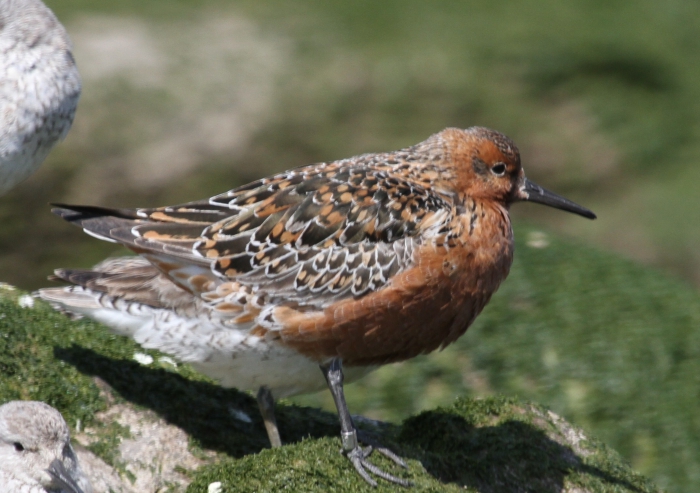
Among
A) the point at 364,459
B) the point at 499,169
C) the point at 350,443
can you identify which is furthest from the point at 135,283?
the point at 499,169

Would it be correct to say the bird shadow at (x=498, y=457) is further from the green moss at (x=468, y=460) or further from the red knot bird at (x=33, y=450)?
the red knot bird at (x=33, y=450)

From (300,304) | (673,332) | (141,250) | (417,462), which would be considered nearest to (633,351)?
(673,332)

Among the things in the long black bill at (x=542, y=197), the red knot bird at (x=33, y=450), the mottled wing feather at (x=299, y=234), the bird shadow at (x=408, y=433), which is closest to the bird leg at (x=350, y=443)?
the bird shadow at (x=408, y=433)

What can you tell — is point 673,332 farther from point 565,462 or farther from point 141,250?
point 141,250

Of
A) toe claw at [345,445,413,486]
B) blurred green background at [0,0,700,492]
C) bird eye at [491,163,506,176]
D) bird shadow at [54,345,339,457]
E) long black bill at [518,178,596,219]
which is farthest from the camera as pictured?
blurred green background at [0,0,700,492]

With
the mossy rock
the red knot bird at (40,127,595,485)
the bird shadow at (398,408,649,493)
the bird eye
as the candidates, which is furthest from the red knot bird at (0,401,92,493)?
the bird eye

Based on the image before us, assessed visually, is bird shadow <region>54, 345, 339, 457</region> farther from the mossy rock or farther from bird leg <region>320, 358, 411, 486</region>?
bird leg <region>320, 358, 411, 486</region>
